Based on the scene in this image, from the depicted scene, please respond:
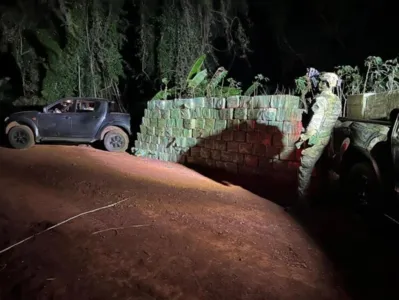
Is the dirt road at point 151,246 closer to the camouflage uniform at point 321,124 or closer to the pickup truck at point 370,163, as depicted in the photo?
the camouflage uniform at point 321,124

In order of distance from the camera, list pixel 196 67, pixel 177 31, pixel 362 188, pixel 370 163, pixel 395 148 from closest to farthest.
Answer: pixel 395 148 < pixel 370 163 < pixel 362 188 < pixel 196 67 < pixel 177 31

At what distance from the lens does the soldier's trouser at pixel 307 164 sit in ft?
16.1

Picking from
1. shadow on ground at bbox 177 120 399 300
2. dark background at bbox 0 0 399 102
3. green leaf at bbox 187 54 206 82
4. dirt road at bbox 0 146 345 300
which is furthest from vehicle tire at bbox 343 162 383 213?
dark background at bbox 0 0 399 102

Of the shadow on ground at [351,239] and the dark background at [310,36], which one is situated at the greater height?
the dark background at [310,36]

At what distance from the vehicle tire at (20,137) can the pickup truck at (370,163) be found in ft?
27.6

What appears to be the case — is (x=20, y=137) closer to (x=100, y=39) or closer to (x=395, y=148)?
(x=100, y=39)

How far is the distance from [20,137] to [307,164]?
8.24m

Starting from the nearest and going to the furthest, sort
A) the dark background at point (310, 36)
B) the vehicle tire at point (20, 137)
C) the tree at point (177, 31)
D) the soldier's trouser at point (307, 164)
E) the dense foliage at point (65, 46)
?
the soldier's trouser at point (307, 164), the vehicle tire at point (20, 137), the tree at point (177, 31), the dark background at point (310, 36), the dense foliage at point (65, 46)

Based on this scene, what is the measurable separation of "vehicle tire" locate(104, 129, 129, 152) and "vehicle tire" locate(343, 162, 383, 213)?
7145 mm

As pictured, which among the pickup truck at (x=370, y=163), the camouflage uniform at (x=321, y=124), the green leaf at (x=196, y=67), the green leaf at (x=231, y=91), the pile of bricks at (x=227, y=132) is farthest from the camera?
the green leaf at (x=196, y=67)

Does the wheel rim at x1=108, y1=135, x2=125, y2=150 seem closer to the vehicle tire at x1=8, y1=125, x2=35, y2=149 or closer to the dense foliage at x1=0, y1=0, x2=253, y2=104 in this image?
the vehicle tire at x1=8, y1=125, x2=35, y2=149

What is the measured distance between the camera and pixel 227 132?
7.66m

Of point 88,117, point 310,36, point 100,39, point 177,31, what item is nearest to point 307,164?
point 88,117

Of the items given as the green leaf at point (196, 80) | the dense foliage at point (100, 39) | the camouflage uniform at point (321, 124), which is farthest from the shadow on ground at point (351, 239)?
the dense foliage at point (100, 39)
